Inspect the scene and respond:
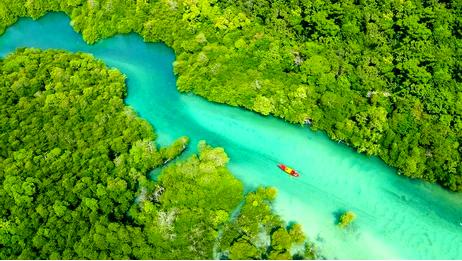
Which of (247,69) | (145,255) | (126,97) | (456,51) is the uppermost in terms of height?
(456,51)

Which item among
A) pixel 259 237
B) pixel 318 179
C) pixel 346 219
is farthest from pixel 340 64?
pixel 259 237

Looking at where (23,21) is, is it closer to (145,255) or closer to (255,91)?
(255,91)

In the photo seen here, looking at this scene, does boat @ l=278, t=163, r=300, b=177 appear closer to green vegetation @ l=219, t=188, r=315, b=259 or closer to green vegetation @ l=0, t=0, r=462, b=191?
green vegetation @ l=219, t=188, r=315, b=259

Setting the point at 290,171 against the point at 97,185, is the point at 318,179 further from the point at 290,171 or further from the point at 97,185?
the point at 97,185

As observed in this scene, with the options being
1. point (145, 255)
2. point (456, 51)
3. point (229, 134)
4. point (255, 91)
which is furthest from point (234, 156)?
point (456, 51)

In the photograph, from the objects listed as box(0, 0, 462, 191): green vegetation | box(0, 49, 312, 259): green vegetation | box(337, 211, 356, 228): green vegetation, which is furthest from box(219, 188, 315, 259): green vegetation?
box(0, 0, 462, 191): green vegetation

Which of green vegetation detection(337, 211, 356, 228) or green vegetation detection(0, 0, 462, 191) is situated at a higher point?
green vegetation detection(0, 0, 462, 191)
